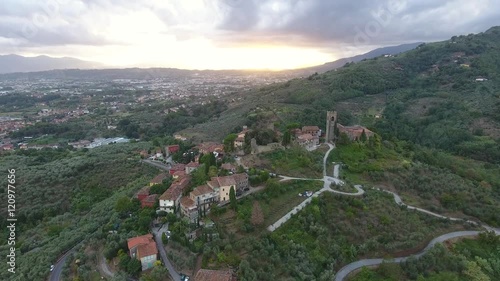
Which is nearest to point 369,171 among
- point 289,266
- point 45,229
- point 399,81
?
point 289,266

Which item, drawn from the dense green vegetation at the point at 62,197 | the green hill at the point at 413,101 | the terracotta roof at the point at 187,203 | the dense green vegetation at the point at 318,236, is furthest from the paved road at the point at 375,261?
the green hill at the point at 413,101

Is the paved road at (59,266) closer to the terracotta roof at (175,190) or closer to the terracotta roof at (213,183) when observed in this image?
the terracotta roof at (175,190)

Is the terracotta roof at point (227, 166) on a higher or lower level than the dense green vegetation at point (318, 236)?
higher

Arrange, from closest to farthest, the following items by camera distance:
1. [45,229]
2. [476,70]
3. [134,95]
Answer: [45,229], [476,70], [134,95]

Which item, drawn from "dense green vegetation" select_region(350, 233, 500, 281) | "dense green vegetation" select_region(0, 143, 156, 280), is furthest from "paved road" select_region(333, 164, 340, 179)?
"dense green vegetation" select_region(0, 143, 156, 280)

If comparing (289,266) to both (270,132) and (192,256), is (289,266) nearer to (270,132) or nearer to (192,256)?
(192,256)

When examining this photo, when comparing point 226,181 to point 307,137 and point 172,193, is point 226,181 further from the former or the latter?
point 307,137
